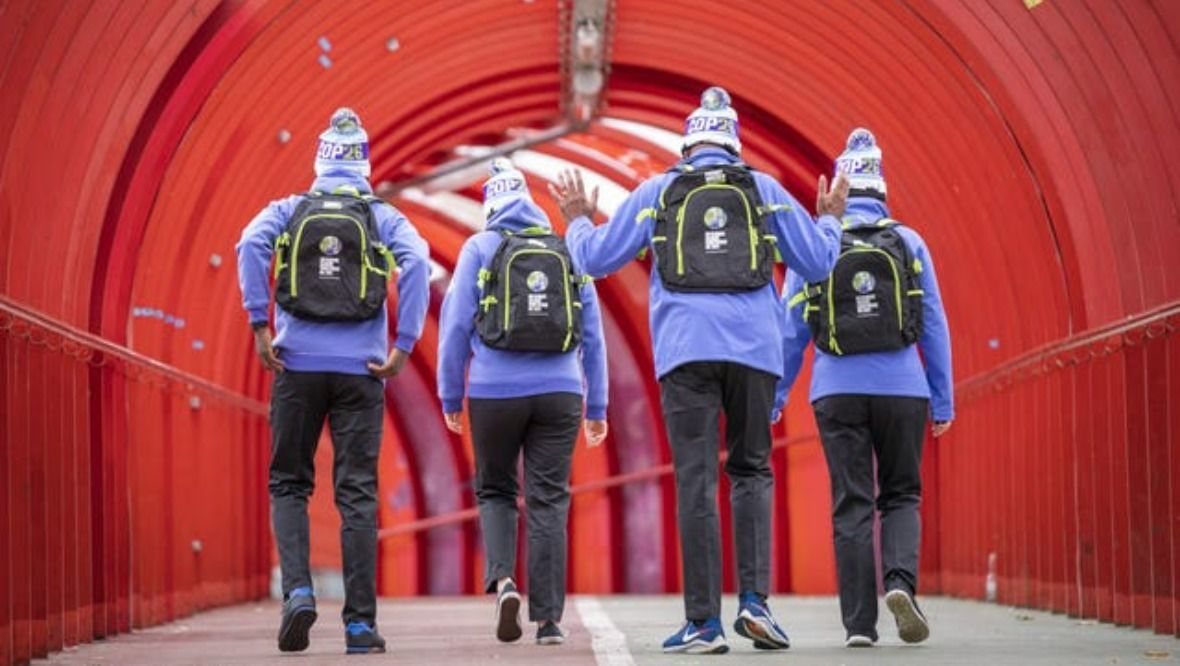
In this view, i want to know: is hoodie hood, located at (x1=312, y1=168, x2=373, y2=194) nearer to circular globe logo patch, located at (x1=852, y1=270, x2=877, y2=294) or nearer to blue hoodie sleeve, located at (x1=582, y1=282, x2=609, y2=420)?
blue hoodie sleeve, located at (x1=582, y1=282, x2=609, y2=420)

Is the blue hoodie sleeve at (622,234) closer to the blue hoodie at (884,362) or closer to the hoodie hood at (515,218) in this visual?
the blue hoodie at (884,362)

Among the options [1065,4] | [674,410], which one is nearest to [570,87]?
[1065,4]

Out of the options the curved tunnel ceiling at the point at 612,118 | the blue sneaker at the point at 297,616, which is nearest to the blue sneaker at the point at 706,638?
the blue sneaker at the point at 297,616

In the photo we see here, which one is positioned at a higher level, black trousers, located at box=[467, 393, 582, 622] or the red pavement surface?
black trousers, located at box=[467, 393, 582, 622]

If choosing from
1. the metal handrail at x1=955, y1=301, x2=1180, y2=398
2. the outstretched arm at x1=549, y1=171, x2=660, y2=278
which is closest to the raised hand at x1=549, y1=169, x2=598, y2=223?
the outstretched arm at x1=549, y1=171, x2=660, y2=278

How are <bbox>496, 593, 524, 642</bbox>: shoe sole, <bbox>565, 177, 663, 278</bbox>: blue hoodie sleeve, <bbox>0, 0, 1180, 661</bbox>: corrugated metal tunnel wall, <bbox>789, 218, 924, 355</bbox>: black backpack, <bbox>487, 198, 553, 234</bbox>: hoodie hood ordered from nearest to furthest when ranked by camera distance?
1. <bbox>565, 177, 663, 278</bbox>: blue hoodie sleeve
2. <bbox>789, 218, 924, 355</bbox>: black backpack
3. <bbox>496, 593, 524, 642</bbox>: shoe sole
4. <bbox>487, 198, 553, 234</bbox>: hoodie hood
5. <bbox>0, 0, 1180, 661</bbox>: corrugated metal tunnel wall

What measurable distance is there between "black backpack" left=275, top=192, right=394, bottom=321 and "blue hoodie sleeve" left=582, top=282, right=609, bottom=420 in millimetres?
1190

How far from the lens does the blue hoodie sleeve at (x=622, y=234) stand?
31.2 feet

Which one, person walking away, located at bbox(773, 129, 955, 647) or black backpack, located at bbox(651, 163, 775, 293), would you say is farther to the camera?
person walking away, located at bbox(773, 129, 955, 647)

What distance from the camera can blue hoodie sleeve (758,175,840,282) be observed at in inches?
377

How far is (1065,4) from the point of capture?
41.6 ft

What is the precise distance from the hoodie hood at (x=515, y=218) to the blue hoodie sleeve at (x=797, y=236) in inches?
66.7

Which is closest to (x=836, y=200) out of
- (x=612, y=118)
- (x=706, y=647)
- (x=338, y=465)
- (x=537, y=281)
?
(x=537, y=281)

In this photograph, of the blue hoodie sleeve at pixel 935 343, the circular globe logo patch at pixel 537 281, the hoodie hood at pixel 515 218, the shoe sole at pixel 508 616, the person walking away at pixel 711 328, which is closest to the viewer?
the person walking away at pixel 711 328
